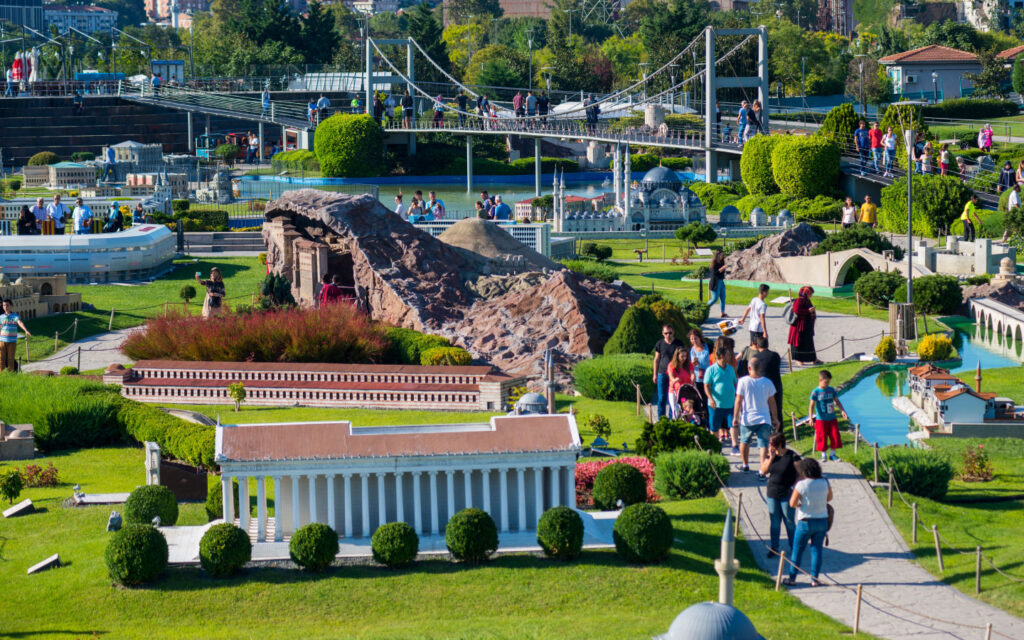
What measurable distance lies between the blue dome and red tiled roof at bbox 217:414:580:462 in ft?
19.9

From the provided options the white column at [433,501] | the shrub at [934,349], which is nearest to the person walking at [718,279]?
the shrub at [934,349]

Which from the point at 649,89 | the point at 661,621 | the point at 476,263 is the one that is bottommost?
the point at 661,621

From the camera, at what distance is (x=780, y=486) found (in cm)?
1683

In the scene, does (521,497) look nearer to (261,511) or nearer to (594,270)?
(261,511)

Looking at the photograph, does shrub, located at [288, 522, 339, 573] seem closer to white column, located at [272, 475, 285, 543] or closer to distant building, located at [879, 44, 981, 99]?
white column, located at [272, 475, 285, 543]

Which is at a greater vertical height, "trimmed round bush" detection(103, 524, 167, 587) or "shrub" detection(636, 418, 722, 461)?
"shrub" detection(636, 418, 722, 461)

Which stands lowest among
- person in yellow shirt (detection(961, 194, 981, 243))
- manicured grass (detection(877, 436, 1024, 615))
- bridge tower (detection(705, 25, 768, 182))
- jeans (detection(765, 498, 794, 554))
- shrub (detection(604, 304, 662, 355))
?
manicured grass (detection(877, 436, 1024, 615))

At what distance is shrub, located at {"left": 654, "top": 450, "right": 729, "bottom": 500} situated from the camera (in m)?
19.5

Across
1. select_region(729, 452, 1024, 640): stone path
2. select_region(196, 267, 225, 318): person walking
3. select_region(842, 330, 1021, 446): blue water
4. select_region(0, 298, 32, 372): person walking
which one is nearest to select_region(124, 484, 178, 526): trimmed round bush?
select_region(729, 452, 1024, 640): stone path

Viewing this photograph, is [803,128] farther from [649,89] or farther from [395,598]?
[395,598]

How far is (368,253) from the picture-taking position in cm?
3484

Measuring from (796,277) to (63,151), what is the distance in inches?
2383

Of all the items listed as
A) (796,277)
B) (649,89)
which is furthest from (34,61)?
(796,277)

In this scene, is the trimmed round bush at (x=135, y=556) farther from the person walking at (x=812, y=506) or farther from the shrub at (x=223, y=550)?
the person walking at (x=812, y=506)
